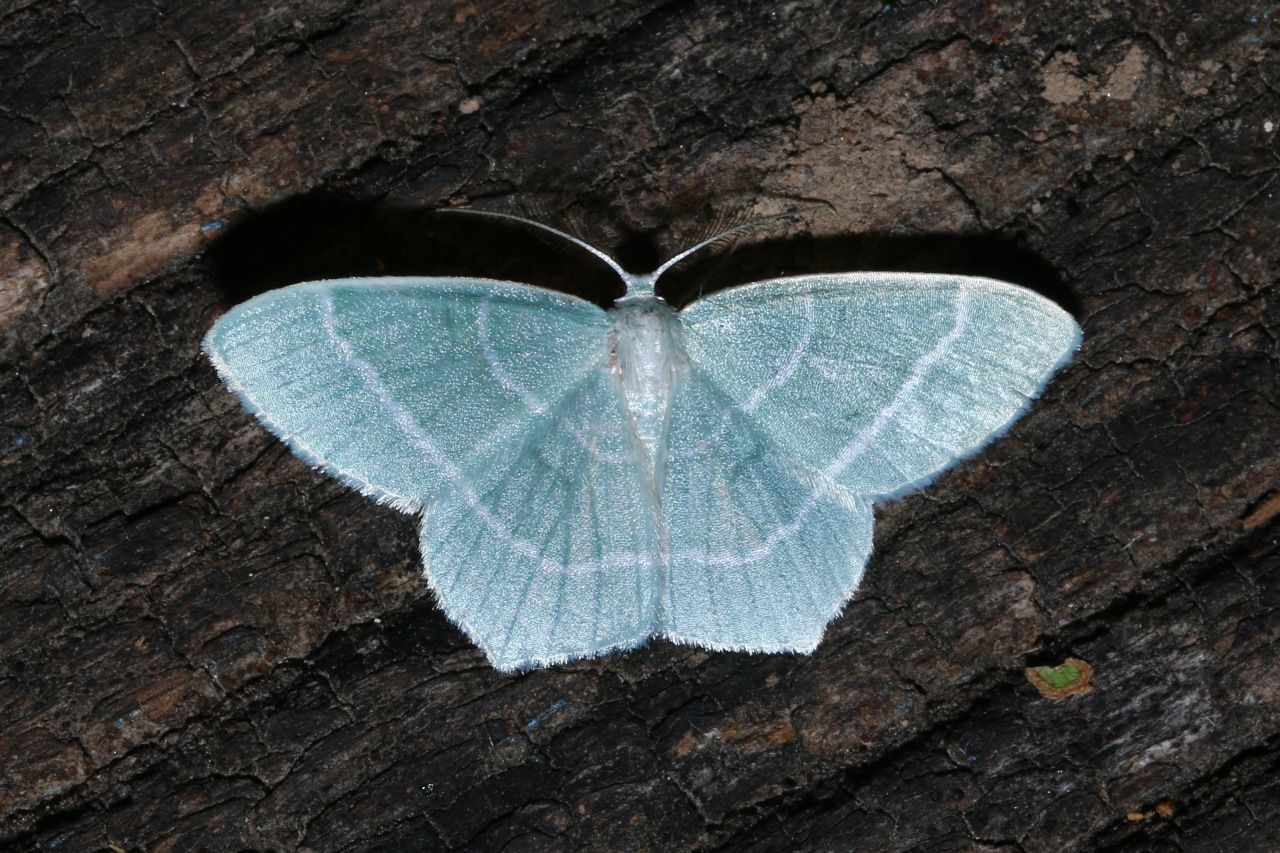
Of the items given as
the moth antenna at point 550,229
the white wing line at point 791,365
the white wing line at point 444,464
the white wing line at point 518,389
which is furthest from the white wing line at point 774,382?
the moth antenna at point 550,229

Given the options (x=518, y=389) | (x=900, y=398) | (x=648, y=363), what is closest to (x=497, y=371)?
(x=518, y=389)

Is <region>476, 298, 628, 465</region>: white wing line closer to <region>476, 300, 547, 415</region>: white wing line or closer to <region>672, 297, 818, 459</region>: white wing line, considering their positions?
<region>476, 300, 547, 415</region>: white wing line

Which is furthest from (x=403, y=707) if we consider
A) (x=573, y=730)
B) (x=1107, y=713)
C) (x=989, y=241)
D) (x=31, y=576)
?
(x=989, y=241)

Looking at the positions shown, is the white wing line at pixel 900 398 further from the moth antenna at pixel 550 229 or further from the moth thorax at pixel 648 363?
the moth antenna at pixel 550 229

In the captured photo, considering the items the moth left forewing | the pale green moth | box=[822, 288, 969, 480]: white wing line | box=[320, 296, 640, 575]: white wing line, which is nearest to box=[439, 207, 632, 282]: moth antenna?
the pale green moth

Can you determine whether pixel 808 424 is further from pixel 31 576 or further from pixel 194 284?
→ pixel 31 576

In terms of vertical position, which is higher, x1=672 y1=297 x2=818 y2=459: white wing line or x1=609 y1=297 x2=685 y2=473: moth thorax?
x1=609 y1=297 x2=685 y2=473: moth thorax
